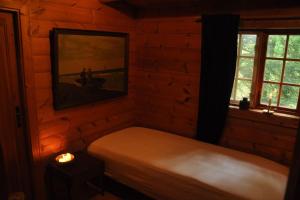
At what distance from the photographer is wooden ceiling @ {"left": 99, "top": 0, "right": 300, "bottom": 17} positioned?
2217 mm

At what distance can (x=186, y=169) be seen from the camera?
6.86 feet

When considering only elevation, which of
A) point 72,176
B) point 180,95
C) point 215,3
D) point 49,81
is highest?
point 215,3

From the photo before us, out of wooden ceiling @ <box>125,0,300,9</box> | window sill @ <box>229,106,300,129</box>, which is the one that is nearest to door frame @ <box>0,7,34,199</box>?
wooden ceiling @ <box>125,0,300,9</box>

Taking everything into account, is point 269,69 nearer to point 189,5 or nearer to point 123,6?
point 189,5

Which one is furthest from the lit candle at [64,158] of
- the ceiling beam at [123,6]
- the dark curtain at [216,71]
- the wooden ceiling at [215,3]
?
the wooden ceiling at [215,3]

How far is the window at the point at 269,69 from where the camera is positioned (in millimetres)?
2271

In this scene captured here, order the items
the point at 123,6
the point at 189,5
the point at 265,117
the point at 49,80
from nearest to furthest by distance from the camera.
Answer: the point at 49,80 < the point at 265,117 < the point at 189,5 < the point at 123,6

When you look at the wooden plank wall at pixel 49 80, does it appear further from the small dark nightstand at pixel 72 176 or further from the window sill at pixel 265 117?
the window sill at pixel 265 117

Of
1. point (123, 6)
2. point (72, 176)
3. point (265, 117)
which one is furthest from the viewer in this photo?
point (123, 6)

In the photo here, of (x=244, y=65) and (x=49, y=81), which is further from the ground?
(x=244, y=65)

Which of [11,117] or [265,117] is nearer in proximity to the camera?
[11,117]

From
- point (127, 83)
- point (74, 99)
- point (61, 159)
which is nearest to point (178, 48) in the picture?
→ point (127, 83)

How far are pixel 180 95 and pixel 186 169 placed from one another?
40.4 inches

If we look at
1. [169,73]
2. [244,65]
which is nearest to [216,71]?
[244,65]
